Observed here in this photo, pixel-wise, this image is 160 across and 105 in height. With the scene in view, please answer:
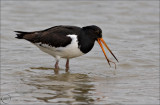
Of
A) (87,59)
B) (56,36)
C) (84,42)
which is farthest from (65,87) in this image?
(87,59)

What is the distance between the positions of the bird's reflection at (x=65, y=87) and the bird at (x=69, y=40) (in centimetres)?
58

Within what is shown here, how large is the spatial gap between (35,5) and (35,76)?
A: 9599 millimetres

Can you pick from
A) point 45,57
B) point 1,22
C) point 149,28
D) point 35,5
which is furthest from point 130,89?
point 35,5

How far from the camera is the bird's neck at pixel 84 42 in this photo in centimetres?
1024

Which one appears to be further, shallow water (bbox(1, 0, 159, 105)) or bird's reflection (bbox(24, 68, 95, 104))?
shallow water (bbox(1, 0, 159, 105))

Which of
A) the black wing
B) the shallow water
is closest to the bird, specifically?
the black wing

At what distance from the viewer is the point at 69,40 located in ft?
33.4

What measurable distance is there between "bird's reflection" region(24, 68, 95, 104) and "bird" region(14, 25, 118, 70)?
584mm

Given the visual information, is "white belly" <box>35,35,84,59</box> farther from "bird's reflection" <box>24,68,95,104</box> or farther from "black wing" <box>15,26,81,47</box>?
"bird's reflection" <box>24,68,95,104</box>

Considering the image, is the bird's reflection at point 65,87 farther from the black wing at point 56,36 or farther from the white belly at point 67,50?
the black wing at point 56,36

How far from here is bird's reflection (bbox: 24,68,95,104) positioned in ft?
26.5

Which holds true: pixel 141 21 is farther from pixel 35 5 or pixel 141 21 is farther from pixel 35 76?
pixel 35 76

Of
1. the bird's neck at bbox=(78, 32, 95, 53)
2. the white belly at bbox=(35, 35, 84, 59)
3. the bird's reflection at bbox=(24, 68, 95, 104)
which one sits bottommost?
the bird's reflection at bbox=(24, 68, 95, 104)

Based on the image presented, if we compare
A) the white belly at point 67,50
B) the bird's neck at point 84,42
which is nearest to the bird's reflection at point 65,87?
the white belly at point 67,50
